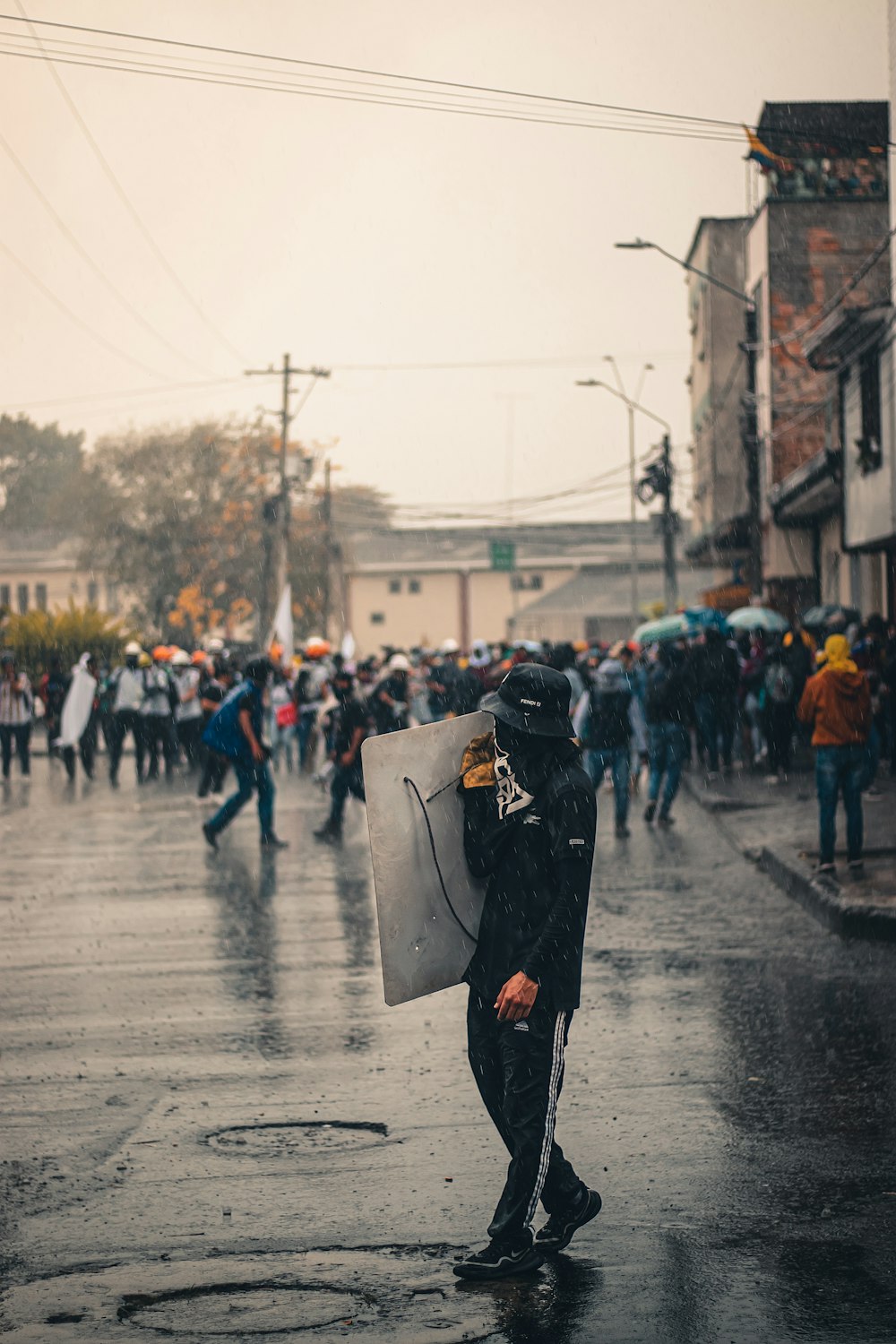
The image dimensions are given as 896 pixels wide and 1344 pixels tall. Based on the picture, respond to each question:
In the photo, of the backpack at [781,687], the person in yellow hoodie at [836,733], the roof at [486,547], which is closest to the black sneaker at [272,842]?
the person in yellow hoodie at [836,733]

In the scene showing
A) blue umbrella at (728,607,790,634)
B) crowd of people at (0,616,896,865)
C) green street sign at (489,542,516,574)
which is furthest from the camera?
green street sign at (489,542,516,574)

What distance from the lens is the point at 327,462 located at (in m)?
63.7

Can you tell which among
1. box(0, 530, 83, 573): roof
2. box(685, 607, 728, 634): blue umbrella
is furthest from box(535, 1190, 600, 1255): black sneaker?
box(0, 530, 83, 573): roof

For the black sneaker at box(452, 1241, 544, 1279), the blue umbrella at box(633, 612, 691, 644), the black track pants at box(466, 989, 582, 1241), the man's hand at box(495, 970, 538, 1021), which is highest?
the blue umbrella at box(633, 612, 691, 644)

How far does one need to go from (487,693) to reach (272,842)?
4060 millimetres

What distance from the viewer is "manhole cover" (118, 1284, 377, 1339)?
405cm

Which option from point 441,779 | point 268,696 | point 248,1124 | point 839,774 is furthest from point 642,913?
point 268,696

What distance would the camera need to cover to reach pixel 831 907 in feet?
32.9

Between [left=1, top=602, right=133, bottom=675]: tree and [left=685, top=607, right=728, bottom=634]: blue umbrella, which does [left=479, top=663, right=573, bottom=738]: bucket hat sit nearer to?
[left=685, top=607, right=728, bottom=634]: blue umbrella

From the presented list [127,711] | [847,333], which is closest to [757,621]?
[847,333]

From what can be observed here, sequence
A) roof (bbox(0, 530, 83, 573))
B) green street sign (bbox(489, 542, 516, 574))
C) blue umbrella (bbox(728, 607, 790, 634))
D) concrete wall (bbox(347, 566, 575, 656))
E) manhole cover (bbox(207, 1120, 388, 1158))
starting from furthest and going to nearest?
concrete wall (bbox(347, 566, 575, 656)), roof (bbox(0, 530, 83, 573)), green street sign (bbox(489, 542, 516, 574)), blue umbrella (bbox(728, 607, 790, 634)), manhole cover (bbox(207, 1120, 388, 1158))

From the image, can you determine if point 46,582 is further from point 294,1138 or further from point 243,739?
point 294,1138

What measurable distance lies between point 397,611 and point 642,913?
77.2 meters

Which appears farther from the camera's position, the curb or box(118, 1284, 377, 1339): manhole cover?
the curb
